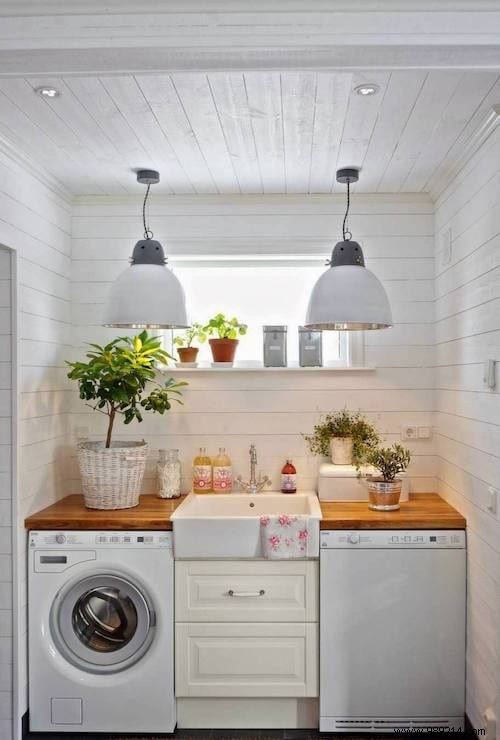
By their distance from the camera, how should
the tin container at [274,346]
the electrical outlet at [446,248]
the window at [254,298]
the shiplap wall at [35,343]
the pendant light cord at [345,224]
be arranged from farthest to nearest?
the window at [254,298] < the tin container at [274,346] < the pendant light cord at [345,224] < the electrical outlet at [446,248] < the shiplap wall at [35,343]

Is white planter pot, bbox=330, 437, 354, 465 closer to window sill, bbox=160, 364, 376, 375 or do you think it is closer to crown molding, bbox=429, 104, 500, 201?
window sill, bbox=160, 364, 376, 375

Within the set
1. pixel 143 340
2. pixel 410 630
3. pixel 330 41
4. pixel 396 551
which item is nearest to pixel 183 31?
pixel 330 41

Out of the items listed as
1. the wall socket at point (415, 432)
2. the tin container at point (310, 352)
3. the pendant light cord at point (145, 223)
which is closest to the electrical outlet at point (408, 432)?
the wall socket at point (415, 432)

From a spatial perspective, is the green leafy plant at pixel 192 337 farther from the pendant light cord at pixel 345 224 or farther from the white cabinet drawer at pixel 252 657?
the white cabinet drawer at pixel 252 657

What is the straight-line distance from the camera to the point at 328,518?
2.99m

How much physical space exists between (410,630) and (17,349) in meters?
2.04

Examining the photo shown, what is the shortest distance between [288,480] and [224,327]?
0.86 meters

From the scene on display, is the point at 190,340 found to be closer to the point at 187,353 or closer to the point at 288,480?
the point at 187,353

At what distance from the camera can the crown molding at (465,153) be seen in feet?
8.32

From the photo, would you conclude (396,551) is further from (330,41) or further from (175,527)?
(330,41)

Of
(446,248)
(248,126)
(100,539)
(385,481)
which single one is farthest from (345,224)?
(100,539)

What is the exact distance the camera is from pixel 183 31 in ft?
5.34

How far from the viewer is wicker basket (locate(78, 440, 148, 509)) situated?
10.5ft

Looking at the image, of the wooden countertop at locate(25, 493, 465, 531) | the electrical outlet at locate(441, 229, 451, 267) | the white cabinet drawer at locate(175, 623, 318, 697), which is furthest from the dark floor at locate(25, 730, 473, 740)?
the electrical outlet at locate(441, 229, 451, 267)
